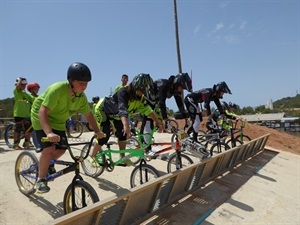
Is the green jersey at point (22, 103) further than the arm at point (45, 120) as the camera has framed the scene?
Yes

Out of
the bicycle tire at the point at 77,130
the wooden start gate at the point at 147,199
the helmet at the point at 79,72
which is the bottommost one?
the wooden start gate at the point at 147,199

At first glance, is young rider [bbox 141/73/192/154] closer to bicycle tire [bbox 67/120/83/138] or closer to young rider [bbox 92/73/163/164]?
young rider [bbox 92/73/163/164]

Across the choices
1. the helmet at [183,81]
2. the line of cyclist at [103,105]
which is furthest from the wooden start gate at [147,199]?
the helmet at [183,81]

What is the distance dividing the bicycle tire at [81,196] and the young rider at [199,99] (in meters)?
4.83

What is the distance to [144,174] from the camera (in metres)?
5.03

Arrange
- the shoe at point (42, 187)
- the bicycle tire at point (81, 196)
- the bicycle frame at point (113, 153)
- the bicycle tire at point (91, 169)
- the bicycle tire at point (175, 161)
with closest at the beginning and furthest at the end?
1. the bicycle tire at point (81, 196)
2. the shoe at point (42, 187)
3. the bicycle frame at point (113, 153)
4. the bicycle tire at point (91, 169)
5. the bicycle tire at point (175, 161)

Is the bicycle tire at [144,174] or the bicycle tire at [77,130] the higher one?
the bicycle tire at [77,130]

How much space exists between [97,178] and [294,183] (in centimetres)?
604

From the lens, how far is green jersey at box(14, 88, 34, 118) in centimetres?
860

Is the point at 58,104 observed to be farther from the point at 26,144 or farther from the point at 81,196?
the point at 26,144

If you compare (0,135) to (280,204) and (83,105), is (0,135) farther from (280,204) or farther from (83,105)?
(280,204)

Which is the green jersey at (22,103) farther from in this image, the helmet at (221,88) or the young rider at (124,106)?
the helmet at (221,88)

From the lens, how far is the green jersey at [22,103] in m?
8.60

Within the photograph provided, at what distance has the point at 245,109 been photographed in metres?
66.4
